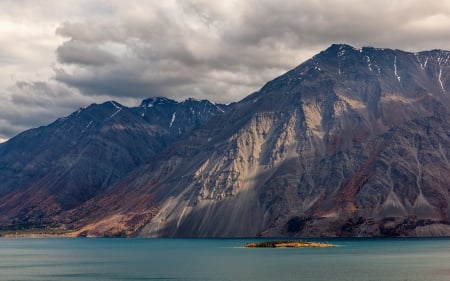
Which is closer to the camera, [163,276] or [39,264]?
[163,276]

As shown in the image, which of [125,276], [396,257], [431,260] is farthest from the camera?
[396,257]

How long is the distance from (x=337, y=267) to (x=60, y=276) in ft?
196

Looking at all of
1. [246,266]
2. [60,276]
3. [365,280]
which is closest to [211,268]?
[246,266]

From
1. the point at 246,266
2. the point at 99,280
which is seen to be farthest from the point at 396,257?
the point at 99,280

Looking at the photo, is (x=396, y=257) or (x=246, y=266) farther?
(x=396, y=257)

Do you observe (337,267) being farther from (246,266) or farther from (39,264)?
(39,264)

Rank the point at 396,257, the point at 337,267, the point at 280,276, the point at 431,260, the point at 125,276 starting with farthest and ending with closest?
the point at 396,257 < the point at 431,260 < the point at 337,267 < the point at 125,276 < the point at 280,276

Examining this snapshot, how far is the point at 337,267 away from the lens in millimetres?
143500

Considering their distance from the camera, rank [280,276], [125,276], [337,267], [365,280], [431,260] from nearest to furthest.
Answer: [365,280], [280,276], [125,276], [337,267], [431,260]

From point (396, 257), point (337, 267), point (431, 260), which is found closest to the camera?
point (337, 267)

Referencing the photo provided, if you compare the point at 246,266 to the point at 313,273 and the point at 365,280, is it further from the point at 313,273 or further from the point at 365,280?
the point at 365,280

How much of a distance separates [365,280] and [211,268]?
138 ft

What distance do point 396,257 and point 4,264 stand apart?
105m

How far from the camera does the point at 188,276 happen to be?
130 meters
